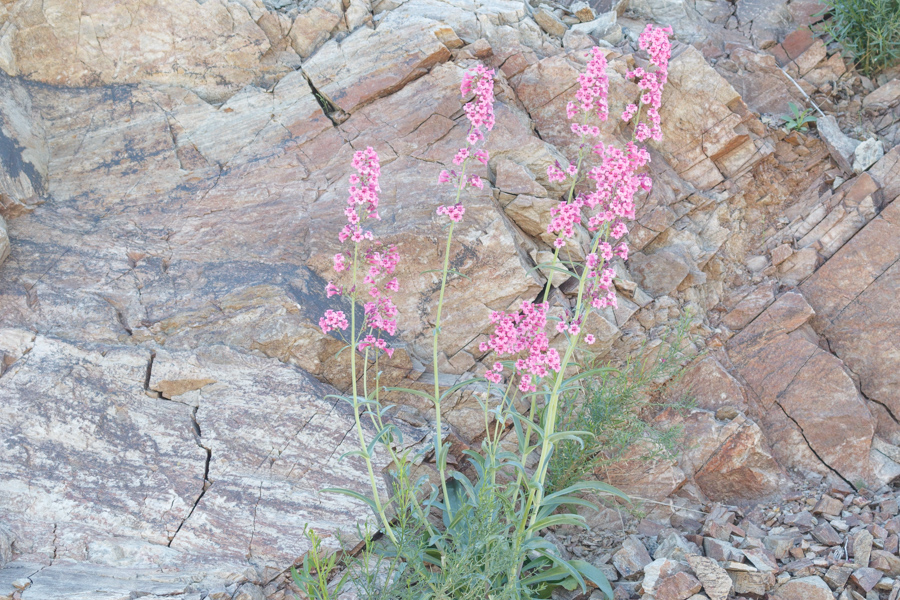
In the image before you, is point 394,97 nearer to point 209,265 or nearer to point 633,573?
point 209,265

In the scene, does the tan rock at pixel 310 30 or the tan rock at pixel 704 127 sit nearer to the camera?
the tan rock at pixel 704 127

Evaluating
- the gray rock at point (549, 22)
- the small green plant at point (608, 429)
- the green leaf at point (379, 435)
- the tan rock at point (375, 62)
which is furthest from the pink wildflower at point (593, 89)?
the gray rock at point (549, 22)

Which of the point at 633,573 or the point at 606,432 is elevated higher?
the point at 606,432

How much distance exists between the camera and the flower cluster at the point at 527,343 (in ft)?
14.3

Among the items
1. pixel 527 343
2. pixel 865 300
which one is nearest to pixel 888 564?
pixel 865 300

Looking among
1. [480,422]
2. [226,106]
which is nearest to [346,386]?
[480,422]

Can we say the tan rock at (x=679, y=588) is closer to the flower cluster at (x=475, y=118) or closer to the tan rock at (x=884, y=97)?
the flower cluster at (x=475, y=118)

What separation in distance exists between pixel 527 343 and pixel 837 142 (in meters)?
4.81

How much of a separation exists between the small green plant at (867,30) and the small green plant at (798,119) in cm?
96

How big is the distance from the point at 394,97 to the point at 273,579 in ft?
15.6

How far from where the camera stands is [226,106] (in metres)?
6.99

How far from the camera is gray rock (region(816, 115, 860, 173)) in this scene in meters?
6.93

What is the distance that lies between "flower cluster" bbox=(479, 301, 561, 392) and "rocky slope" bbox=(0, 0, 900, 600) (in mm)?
1374

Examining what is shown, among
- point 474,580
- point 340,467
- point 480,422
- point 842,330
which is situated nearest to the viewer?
point 474,580
